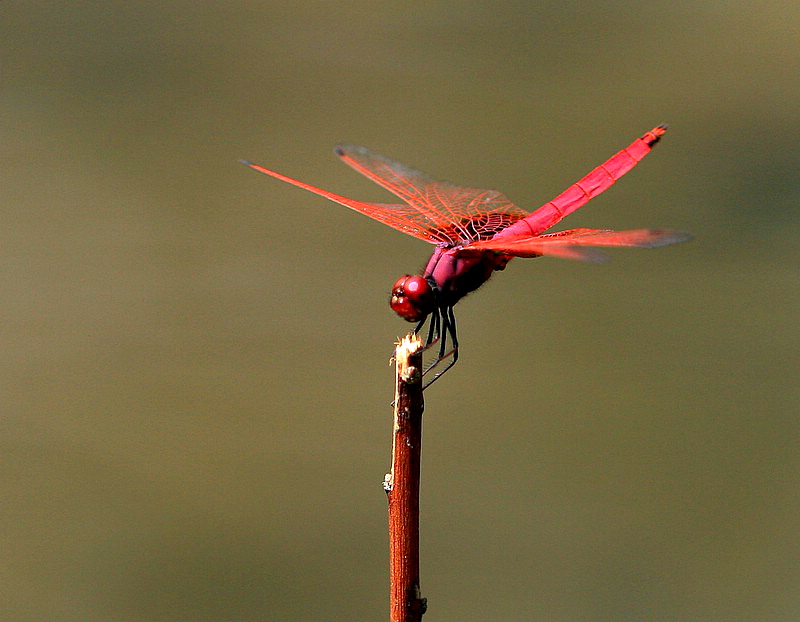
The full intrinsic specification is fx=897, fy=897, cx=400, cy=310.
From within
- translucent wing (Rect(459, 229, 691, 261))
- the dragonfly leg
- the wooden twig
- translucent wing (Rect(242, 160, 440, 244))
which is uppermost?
translucent wing (Rect(242, 160, 440, 244))

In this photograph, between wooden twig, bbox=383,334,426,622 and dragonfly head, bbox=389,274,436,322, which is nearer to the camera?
wooden twig, bbox=383,334,426,622

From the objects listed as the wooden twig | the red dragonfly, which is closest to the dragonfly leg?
the red dragonfly

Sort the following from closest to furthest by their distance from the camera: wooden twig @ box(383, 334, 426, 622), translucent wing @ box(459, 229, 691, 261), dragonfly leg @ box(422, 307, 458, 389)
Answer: wooden twig @ box(383, 334, 426, 622)
translucent wing @ box(459, 229, 691, 261)
dragonfly leg @ box(422, 307, 458, 389)

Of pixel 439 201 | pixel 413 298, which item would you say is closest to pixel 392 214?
pixel 439 201

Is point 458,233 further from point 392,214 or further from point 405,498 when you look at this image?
point 405,498

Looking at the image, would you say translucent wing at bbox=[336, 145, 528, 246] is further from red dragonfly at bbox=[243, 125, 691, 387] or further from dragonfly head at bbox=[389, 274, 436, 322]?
dragonfly head at bbox=[389, 274, 436, 322]

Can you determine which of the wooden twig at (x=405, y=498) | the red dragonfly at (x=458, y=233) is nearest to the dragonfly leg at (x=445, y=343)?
the red dragonfly at (x=458, y=233)

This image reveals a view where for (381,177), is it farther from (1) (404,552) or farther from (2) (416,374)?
(1) (404,552)

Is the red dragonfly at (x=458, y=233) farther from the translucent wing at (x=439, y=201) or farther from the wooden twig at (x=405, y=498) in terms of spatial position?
the wooden twig at (x=405, y=498)
